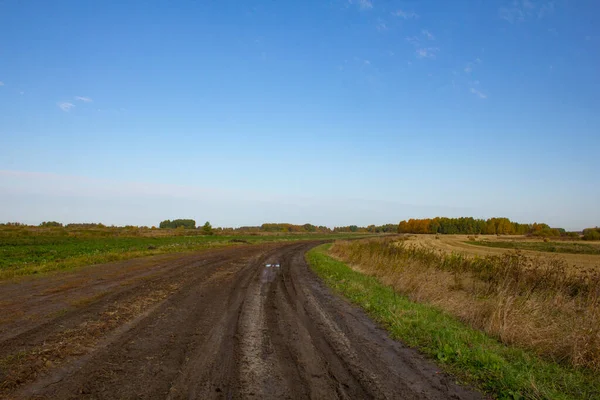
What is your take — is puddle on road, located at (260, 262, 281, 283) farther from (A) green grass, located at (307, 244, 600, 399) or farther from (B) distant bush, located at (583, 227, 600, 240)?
(B) distant bush, located at (583, 227, 600, 240)

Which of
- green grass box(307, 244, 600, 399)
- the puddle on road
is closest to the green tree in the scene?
the puddle on road

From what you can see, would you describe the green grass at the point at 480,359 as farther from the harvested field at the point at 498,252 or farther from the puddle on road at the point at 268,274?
the harvested field at the point at 498,252

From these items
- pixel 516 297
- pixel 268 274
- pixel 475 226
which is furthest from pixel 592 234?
pixel 475 226

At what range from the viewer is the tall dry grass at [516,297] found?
21.1ft

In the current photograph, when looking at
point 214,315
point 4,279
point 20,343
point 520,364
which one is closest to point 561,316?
point 520,364

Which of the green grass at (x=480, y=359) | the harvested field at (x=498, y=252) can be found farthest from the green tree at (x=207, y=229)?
the green grass at (x=480, y=359)

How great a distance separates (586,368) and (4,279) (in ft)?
64.0

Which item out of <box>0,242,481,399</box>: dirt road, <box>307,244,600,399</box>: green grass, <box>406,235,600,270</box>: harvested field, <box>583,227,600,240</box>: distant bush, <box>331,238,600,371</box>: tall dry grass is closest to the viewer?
<box>0,242,481,399</box>: dirt road

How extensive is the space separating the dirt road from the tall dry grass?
272cm

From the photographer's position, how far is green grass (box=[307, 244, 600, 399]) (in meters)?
4.74

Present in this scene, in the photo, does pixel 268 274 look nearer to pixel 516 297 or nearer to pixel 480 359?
pixel 516 297

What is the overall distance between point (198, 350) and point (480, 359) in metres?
4.88

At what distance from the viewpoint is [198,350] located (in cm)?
597

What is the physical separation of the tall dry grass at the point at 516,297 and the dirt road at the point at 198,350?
2724 millimetres
